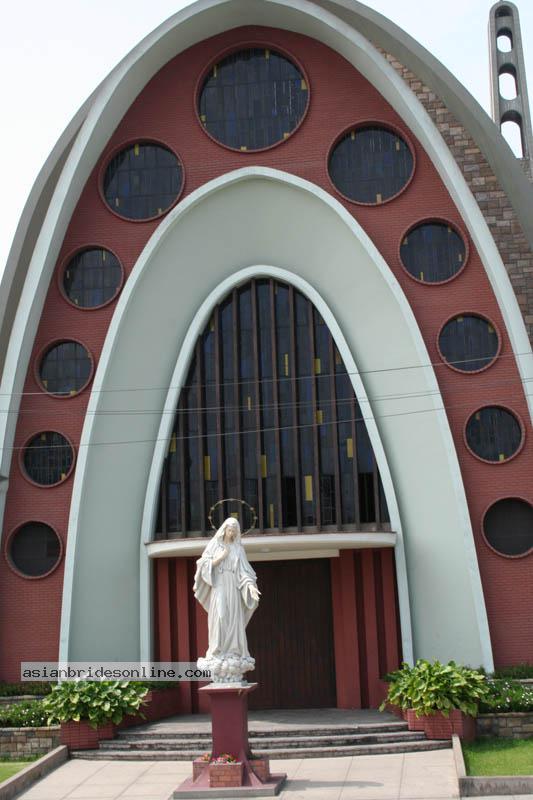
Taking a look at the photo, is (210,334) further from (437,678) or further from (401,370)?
(437,678)

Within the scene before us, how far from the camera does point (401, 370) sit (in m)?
22.5

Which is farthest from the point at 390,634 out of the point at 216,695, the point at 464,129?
the point at 464,129

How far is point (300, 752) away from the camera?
1723 cm

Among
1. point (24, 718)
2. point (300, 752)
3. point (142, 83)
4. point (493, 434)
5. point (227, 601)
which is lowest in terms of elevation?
point (300, 752)

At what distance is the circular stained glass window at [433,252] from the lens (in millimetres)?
22719

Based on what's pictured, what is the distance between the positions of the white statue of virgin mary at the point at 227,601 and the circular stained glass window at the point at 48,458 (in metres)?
8.22

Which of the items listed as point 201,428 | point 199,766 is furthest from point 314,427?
point 199,766

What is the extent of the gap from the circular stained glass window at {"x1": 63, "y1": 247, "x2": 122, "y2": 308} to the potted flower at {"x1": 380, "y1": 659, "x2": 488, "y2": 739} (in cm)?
1059

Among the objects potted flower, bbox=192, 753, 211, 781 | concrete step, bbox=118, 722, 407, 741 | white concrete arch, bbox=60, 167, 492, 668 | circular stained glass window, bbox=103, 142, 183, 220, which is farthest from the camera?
circular stained glass window, bbox=103, 142, 183, 220

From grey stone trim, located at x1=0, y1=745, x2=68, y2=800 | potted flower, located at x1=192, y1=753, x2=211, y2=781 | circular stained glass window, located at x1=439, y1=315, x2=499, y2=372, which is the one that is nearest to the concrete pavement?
grey stone trim, located at x1=0, y1=745, x2=68, y2=800

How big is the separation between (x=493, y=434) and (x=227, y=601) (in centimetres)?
878

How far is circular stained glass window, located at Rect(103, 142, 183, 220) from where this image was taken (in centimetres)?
2372

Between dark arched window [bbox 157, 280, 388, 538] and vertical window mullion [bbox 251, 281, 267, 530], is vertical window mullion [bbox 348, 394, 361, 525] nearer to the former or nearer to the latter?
dark arched window [bbox 157, 280, 388, 538]

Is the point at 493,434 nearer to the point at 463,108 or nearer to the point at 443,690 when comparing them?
the point at 443,690
